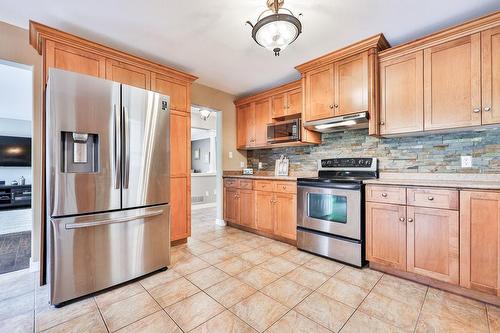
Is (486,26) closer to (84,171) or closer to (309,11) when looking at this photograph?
(309,11)

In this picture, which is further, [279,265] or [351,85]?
[351,85]

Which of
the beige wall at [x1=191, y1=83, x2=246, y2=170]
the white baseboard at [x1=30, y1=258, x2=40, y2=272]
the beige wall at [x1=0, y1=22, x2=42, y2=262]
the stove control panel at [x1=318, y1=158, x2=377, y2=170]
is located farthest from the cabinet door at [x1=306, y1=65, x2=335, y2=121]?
the white baseboard at [x1=30, y1=258, x2=40, y2=272]

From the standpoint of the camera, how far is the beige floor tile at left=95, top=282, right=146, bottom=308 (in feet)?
5.98

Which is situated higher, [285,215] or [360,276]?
[285,215]

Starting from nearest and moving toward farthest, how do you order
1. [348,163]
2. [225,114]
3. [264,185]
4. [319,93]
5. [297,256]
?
[297,256]
[319,93]
[348,163]
[264,185]
[225,114]

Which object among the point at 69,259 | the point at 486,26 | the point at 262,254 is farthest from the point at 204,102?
the point at 486,26

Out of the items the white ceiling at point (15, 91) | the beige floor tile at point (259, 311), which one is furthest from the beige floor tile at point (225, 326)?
the white ceiling at point (15, 91)

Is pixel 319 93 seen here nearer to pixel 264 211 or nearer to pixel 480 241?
pixel 264 211

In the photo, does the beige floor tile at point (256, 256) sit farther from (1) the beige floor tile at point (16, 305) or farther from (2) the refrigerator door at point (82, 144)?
(1) the beige floor tile at point (16, 305)

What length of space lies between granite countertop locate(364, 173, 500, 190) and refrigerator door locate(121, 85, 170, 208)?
2149 mm

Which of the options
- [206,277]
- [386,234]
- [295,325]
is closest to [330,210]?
[386,234]

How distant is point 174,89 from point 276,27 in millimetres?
1736

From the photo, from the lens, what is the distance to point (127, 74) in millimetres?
2627

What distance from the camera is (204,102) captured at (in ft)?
12.5
